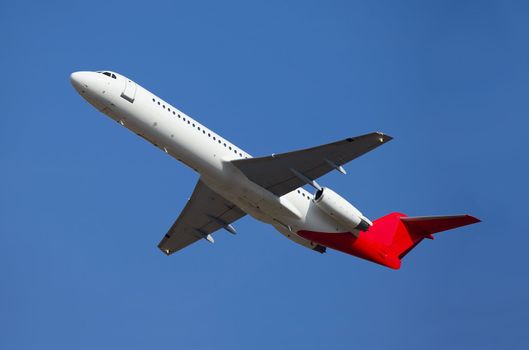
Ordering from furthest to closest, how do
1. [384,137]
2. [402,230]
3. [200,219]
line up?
[200,219] → [402,230] → [384,137]

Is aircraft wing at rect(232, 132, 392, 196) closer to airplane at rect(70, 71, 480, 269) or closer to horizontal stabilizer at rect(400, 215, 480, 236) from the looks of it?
airplane at rect(70, 71, 480, 269)

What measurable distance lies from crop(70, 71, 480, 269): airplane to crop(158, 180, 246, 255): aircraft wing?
123 millimetres

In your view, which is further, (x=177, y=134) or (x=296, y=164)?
(x=296, y=164)

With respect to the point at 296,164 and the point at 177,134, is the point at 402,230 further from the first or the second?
the point at 177,134

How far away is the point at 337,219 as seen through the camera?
33062 millimetres

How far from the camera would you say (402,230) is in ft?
119

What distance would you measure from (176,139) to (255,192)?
369cm

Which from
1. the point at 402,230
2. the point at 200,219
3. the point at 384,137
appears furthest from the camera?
the point at 200,219

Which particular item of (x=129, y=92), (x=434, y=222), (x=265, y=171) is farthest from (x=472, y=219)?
(x=129, y=92)

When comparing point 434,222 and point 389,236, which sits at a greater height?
point 434,222

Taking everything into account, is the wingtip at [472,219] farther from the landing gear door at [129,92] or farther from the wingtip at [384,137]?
the landing gear door at [129,92]

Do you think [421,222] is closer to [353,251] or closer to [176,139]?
[353,251]

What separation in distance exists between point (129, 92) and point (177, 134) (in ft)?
7.78

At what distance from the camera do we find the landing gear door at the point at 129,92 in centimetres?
3075
